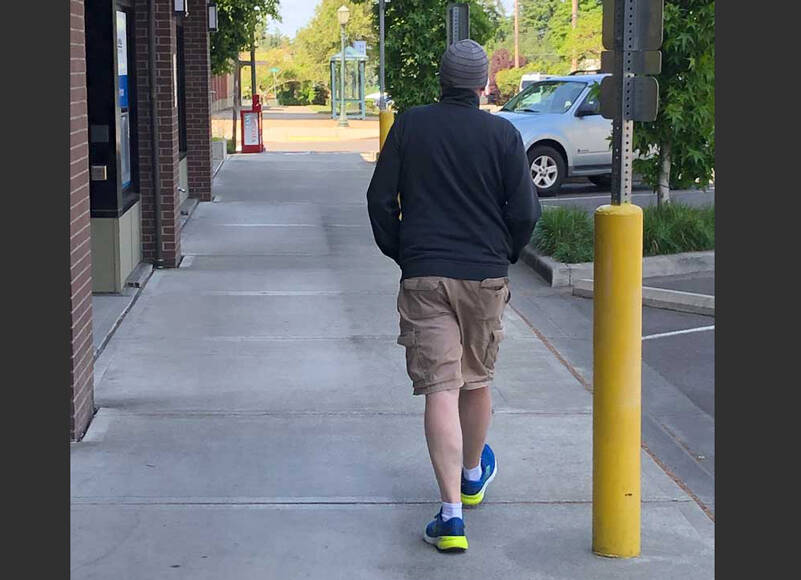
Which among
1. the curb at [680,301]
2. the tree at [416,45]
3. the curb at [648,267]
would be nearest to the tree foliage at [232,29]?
the tree at [416,45]

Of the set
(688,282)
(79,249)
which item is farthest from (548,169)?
(79,249)

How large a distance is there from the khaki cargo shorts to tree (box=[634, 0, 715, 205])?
8357 millimetres

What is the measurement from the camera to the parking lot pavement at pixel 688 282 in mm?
11766

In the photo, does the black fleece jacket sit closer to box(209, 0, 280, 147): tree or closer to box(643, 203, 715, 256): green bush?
box(643, 203, 715, 256): green bush

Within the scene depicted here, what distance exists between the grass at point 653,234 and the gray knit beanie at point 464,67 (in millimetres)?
7368

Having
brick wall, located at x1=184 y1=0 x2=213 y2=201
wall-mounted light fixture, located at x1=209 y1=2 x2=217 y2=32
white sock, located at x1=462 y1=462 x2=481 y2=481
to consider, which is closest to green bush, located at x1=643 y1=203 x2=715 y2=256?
brick wall, located at x1=184 y1=0 x2=213 y2=201

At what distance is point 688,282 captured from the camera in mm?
12148

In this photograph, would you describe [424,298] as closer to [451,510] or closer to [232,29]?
[451,510]

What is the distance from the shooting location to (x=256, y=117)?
29.0m

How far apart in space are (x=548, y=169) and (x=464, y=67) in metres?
14.6

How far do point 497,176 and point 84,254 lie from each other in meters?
2.78

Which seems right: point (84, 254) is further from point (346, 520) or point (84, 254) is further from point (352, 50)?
point (352, 50)

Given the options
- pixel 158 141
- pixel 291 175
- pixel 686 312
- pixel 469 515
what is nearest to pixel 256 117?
pixel 291 175

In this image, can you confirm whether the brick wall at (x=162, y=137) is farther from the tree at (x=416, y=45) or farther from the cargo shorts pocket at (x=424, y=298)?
the tree at (x=416, y=45)
